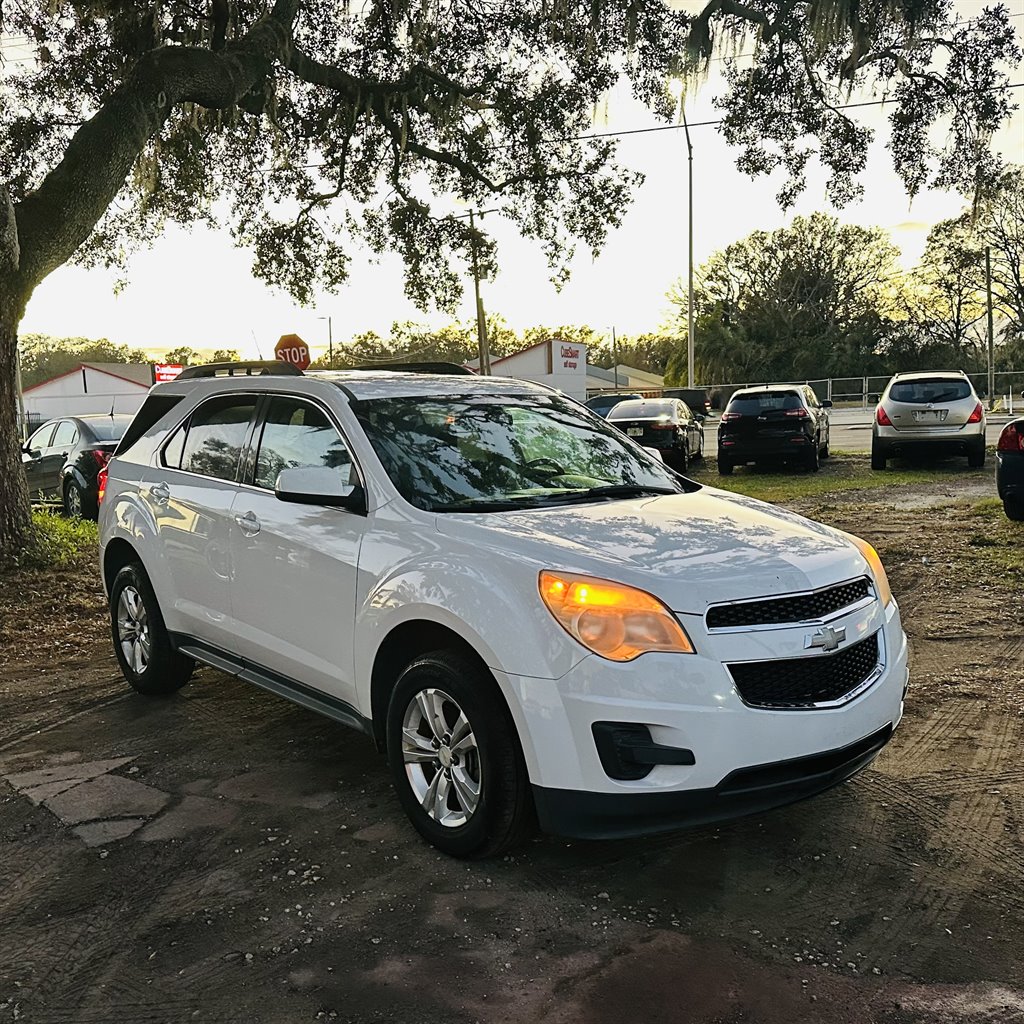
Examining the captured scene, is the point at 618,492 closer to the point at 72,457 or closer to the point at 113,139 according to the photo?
the point at 113,139

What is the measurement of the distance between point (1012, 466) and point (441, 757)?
341 inches

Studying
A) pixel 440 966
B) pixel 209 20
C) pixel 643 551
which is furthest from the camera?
pixel 209 20

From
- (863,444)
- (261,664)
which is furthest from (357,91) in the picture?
(863,444)

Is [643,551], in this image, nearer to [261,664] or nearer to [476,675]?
[476,675]

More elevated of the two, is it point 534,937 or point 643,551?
point 643,551

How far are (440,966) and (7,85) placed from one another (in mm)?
14115

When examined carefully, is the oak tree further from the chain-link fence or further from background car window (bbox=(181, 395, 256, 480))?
the chain-link fence

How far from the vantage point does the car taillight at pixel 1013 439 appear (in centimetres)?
1029

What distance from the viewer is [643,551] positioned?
3.67 metres

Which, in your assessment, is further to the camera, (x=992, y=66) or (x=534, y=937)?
(x=992, y=66)

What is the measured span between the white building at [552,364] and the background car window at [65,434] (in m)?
34.6

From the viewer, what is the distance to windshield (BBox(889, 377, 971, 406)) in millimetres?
16875

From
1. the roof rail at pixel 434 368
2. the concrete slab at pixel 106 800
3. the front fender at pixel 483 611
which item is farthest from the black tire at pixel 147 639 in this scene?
the front fender at pixel 483 611

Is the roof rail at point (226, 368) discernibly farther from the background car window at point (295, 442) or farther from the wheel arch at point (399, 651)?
the wheel arch at point (399, 651)
